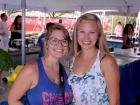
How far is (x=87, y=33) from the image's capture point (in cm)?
138

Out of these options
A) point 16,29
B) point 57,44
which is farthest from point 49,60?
point 16,29

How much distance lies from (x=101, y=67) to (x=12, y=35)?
4916 millimetres

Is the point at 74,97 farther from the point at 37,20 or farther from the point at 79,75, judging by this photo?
the point at 37,20

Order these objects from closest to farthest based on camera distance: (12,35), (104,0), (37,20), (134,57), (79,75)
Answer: (79,75) → (134,57) → (104,0) → (12,35) → (37,20)

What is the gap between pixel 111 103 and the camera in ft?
4.40

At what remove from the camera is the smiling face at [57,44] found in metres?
1.29

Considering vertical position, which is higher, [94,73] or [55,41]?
[55,41]

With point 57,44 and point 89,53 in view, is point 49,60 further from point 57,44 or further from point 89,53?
point 89,53

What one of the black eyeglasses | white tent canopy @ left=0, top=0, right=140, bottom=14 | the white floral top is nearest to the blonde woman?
the white floral top

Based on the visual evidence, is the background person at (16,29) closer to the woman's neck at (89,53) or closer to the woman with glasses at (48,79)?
the woman's neck at (89,53)

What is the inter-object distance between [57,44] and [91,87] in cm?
29

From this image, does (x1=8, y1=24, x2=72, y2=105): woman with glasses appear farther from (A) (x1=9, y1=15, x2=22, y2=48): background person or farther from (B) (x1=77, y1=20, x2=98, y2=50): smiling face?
(A) (x1=9, y1=15, x2=22, y2=48): background person

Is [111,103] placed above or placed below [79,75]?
below

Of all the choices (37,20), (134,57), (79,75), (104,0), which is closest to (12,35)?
(104,0)
